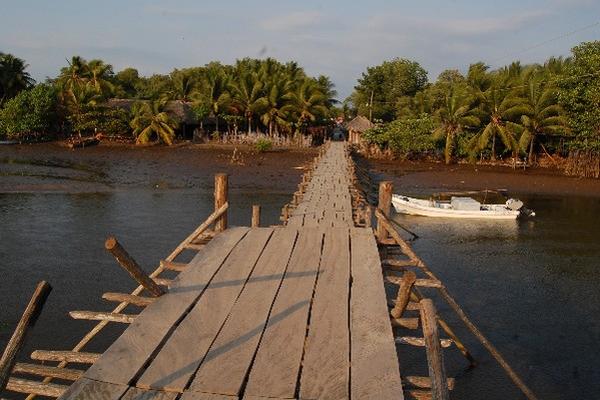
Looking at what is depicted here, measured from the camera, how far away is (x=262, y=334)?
4371mm

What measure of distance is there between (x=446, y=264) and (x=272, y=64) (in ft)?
129

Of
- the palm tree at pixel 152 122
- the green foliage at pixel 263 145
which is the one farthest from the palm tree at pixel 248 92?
the palm tree at pixel 152 122

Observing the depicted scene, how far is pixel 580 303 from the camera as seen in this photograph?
12688 millimetres

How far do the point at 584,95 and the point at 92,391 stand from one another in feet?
114

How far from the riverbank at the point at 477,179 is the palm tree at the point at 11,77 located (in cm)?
3103

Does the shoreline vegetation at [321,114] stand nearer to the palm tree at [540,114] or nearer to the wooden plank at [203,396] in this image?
the palm tree at [540,114]

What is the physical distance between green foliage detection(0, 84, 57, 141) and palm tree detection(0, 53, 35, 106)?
516cm

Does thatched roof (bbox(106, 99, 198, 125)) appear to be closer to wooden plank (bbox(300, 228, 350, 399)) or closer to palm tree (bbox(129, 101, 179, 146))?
palm tree (bbox(129, 101, 179, 146))

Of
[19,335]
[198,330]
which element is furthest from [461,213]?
[19,335]

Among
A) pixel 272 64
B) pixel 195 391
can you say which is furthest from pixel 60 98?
pixel 195 391

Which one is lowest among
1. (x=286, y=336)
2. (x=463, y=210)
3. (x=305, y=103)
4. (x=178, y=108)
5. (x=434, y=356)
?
(x=463, y=210)

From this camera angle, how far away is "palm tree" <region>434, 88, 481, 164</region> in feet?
117

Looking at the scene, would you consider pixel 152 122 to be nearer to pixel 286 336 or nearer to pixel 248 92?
pixel 248 92

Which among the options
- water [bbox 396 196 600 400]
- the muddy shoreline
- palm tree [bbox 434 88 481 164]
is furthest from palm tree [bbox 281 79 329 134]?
water [bbox 396 196 600 400]
